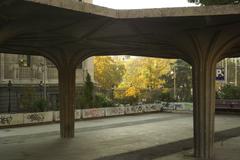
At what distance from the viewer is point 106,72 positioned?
238ft

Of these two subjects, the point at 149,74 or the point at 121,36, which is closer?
the point at 121,36

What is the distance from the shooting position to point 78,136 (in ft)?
92.8

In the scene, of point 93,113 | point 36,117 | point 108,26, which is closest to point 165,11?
point 108,26

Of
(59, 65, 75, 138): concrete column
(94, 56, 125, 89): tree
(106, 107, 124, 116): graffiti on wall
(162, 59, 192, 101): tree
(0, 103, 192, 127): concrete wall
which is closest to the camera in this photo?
(59, 65, 75, 138): concrete column

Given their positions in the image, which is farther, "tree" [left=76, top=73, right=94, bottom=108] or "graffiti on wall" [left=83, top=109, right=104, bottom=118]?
"tree" [left=76, top=73, right=94, bottom=108]

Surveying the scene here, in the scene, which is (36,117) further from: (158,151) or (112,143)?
(158,151)

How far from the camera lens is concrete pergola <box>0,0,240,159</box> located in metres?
16.2

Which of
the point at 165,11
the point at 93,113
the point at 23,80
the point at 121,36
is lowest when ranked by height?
the point at 93,113

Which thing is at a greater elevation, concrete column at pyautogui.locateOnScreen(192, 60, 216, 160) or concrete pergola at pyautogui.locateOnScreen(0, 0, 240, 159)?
concrete pergola at pyautogui.locateOnScreen(0, 0, 240, 159)

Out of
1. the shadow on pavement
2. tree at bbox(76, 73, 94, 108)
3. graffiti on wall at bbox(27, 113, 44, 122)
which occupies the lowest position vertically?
the shadow on pavement

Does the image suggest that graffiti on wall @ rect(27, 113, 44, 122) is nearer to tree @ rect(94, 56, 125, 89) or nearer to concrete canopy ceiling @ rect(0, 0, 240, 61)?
concrete canopy ceiling @ rect(0, 0, 240, 61)

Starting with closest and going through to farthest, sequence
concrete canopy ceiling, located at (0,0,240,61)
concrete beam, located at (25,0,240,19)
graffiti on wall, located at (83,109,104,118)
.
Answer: concrete canopy ceiling, located at (0,0,240,61) < concrete beam, located at (25,0,240,19) < graffiti on wall, located at (83,109,104,118)

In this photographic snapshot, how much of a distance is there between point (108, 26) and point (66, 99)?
31.6 ft

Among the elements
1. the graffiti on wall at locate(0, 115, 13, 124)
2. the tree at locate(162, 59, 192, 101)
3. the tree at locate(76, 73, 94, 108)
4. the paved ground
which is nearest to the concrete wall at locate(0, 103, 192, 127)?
the graffiti on wall at locate(0, 115, 13, 124)
